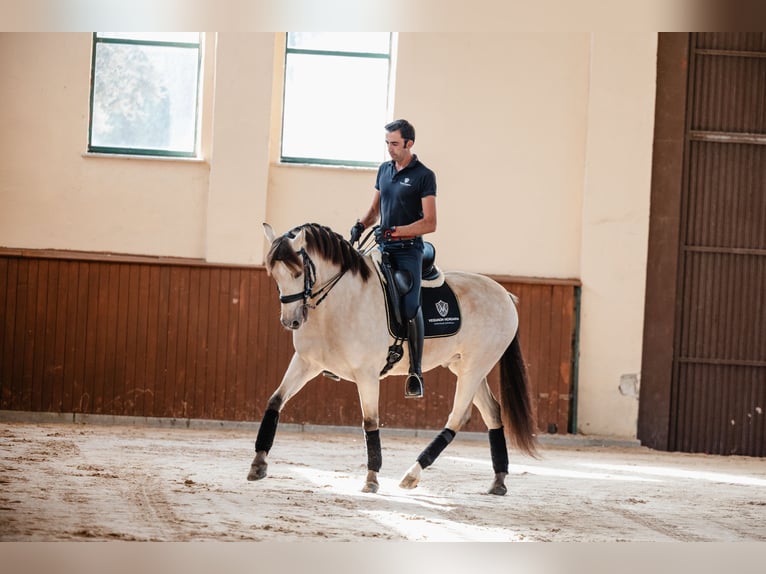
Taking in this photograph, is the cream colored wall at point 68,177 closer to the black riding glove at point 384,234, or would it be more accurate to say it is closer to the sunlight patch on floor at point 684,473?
the black riding glove at point 384,234

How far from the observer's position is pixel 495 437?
6082 mm

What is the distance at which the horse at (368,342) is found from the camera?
17.6ft

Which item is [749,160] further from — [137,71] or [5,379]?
[5,379]

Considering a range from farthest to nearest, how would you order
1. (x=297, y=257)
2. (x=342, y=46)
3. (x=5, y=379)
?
1. (x=342, y=46)
2. (x=5, y=379)
3. (x=297, y=257)

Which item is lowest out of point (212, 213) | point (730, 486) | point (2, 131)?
point (730, 486)

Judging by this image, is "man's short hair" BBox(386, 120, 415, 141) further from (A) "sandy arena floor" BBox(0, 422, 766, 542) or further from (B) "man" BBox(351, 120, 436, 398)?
(A) "sandy arena floor" BBox(0, 422, 766, 542)

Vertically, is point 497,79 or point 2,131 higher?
point 497,79

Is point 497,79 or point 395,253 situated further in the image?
point 497,79

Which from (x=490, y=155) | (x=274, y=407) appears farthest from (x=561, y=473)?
(x=490, y=155)

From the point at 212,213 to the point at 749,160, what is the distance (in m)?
5.41

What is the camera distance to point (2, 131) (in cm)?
935

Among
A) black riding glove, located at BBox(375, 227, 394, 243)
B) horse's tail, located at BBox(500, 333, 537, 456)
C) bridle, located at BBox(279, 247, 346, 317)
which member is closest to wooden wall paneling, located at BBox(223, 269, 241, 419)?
horse's tail, located at BBox(500, 333, 537, 456)

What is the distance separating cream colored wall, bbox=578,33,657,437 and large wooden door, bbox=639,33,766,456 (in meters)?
0.20

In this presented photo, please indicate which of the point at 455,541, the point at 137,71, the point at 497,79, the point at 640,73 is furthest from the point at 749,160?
the point at 455,541
